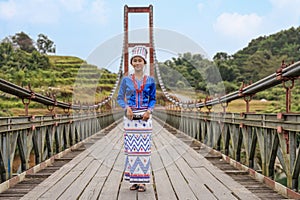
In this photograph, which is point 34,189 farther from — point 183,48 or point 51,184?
point 183,48

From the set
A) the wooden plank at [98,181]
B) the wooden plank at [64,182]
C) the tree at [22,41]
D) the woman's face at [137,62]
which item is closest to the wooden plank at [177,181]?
the wooden plank at [98,181]

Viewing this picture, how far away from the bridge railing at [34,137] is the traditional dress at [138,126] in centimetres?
87

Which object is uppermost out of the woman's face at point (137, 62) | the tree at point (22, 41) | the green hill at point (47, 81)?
the tree at point (22, 41)

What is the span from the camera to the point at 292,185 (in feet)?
9.54

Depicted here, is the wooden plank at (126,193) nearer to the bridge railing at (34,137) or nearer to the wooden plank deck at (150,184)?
the wooden plank deck at (150,184)

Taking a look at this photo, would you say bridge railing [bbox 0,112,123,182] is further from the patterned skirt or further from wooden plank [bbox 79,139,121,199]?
the patterned skirt

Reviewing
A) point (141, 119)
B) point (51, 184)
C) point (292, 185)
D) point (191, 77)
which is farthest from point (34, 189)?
point (191, 77)

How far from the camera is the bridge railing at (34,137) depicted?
334 centimetres

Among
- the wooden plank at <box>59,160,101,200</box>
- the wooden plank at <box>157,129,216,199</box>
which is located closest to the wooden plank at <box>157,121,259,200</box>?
the wooden plank at <box>157,129,216,199</box>

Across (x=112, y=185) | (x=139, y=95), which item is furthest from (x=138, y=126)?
(x=112, y=185)

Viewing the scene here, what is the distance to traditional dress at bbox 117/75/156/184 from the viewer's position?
130 inches

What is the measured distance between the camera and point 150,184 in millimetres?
3637

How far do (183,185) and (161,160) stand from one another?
1.70 meters

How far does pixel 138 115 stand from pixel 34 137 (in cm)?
139
